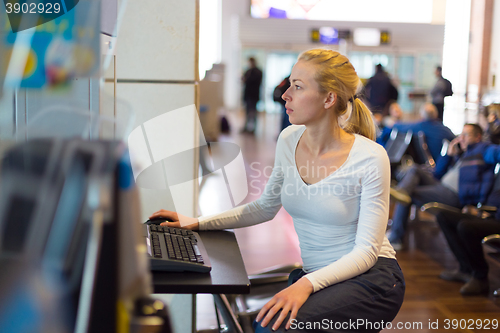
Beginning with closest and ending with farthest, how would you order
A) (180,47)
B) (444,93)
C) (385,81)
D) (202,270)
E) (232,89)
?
(202,270) → (180,47) → (444,93) → (385,81) → (232,89)

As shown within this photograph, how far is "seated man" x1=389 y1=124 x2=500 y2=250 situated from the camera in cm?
328

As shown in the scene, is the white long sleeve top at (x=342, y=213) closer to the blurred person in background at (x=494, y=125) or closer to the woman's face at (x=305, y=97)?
the woman's face at (x=305, y=97)

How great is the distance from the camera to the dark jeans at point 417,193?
3.60 meters

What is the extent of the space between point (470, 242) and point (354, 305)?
1955mm

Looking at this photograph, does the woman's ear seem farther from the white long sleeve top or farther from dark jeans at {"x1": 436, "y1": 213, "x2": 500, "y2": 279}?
dark jeans at {"x1": 436, "y1": 213, "x2": 500, "y2": 279}

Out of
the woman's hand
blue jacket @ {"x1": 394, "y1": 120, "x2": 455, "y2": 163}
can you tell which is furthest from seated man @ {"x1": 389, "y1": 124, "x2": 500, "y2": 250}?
the woman's hand

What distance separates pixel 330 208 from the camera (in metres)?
1.38

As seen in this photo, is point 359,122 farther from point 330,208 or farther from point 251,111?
point 251,111

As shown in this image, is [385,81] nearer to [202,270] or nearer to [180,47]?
[180,47]

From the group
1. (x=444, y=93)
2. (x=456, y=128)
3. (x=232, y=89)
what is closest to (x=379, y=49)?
→ (x=232, y=89)

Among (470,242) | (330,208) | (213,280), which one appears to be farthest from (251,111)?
(213,280)

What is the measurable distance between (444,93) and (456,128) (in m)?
1.55

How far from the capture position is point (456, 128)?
31.4 feet

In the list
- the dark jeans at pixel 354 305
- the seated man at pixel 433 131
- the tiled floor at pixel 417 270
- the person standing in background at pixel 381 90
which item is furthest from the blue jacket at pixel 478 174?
the person standing in background at pixel 381 90
